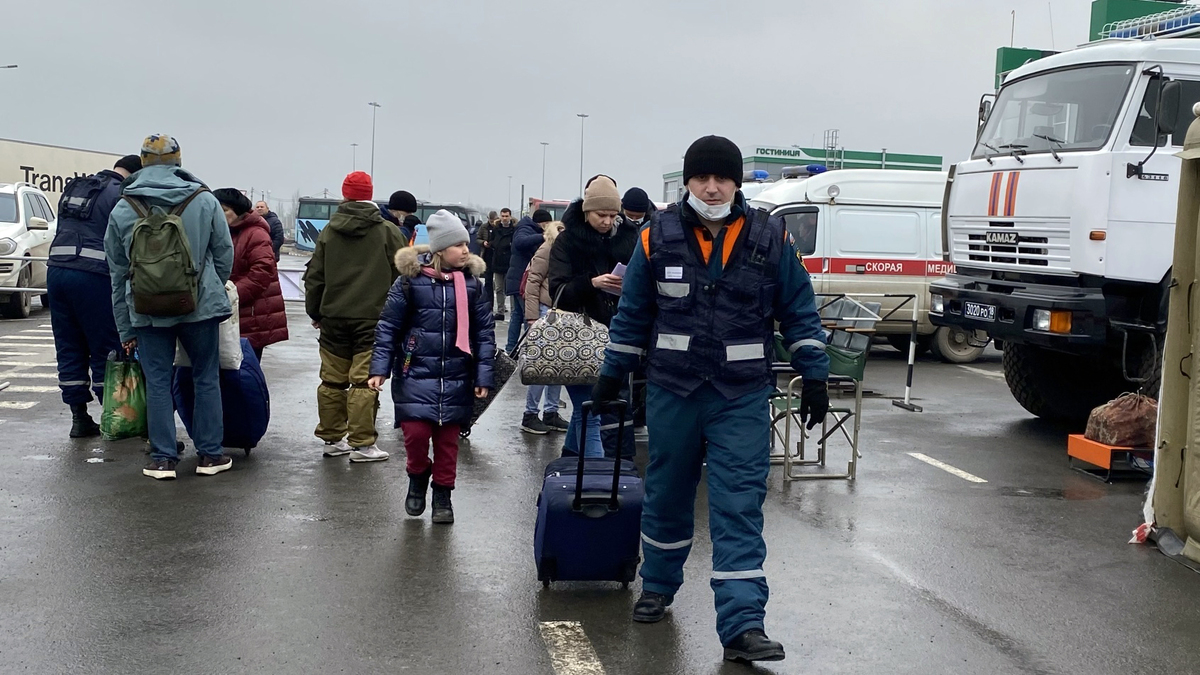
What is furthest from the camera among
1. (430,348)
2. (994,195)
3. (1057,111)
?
(994,195)

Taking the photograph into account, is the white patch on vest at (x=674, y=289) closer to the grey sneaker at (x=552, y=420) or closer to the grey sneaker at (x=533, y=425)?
the grey sneaker at (x=533, y=425)

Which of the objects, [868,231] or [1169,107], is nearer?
[1169,107]

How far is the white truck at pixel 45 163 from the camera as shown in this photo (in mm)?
30156

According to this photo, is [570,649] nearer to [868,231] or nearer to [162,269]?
[162,269]

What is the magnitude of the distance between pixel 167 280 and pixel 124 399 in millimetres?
1725

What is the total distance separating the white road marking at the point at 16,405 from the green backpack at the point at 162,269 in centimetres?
358

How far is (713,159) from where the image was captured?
4.80 metres

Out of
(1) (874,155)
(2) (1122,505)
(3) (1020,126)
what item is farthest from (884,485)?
(1) (874,155)

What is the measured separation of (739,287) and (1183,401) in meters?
3.17

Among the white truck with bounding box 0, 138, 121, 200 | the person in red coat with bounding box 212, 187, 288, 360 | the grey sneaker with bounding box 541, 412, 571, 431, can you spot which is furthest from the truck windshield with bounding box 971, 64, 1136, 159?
the white truck with bounding box 0, 138, 121, 200

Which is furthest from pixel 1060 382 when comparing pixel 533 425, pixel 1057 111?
pixel 533 425

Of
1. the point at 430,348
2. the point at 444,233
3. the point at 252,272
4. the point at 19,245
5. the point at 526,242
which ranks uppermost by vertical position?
the point at 444,233

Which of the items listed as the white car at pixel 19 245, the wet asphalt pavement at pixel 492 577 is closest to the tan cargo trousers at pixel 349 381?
the wet asphalt pavement at pixel 492 577

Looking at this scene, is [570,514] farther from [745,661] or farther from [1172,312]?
[1172,312]
